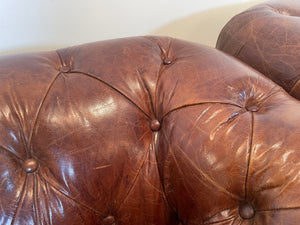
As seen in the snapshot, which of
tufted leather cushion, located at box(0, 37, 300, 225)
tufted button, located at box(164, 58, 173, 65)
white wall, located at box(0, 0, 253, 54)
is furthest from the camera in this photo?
white wall, located at box(0, 0, 253, 54)

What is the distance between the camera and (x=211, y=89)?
0.54 meters

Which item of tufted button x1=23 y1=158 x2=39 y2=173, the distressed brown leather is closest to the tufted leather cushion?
tufted button x1=23 y1=158 x2=39 y2=173

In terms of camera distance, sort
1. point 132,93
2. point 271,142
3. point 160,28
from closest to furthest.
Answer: point 271,142, point 132,93, point 160,28

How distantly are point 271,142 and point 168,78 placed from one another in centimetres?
25

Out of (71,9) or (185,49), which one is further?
(71,9)

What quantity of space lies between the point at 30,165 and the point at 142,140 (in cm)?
22

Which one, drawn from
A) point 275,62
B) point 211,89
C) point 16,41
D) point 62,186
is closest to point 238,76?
point 211,89

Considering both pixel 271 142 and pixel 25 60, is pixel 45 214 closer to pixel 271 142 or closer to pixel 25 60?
pixel 25 60

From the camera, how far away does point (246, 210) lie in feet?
1.53

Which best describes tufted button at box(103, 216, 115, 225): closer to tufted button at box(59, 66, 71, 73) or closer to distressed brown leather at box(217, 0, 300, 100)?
tufted button at box(59, 66, 71, 73)

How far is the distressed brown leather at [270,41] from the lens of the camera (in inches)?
25.5

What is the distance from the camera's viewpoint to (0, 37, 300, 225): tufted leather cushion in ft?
1.52

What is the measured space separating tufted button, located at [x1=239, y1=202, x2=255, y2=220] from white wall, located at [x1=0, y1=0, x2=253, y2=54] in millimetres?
646

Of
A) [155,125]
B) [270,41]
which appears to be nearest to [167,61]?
[155,125]
